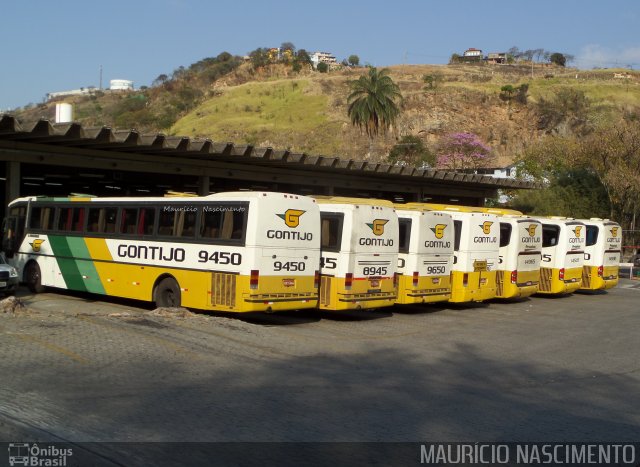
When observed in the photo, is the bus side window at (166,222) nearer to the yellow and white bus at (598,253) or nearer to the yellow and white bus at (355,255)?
the yellow and white bus at (355,255)

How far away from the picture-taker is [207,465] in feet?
21.3

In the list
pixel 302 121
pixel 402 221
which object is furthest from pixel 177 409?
pixel 302 121

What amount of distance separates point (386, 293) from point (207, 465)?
11627 millimetres

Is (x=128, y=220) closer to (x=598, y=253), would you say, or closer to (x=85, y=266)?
(x=85, y=266)

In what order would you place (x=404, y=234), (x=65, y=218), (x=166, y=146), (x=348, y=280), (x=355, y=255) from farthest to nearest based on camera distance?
(x=166, y=146) → (x=65, y=218) → (x=404, y=234) → (x=355, y=255) → (x=348, y=280)

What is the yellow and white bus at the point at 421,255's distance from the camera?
61.9ft

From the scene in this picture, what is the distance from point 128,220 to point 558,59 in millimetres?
149988

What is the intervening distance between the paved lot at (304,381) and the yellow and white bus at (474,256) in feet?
9.74

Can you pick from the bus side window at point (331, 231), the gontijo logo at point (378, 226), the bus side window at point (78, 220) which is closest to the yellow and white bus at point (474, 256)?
the gontijo logo at point (378, 226)

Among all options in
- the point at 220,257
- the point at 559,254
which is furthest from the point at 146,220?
the point at 559,254

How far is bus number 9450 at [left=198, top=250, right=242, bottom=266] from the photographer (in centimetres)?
1551

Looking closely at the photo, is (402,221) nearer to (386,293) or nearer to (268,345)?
(386,293)

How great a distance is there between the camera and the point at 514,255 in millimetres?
22266

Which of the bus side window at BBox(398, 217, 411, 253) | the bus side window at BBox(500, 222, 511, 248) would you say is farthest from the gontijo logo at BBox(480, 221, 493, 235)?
the bus side window at BBox(398, 217, 411, 253)
